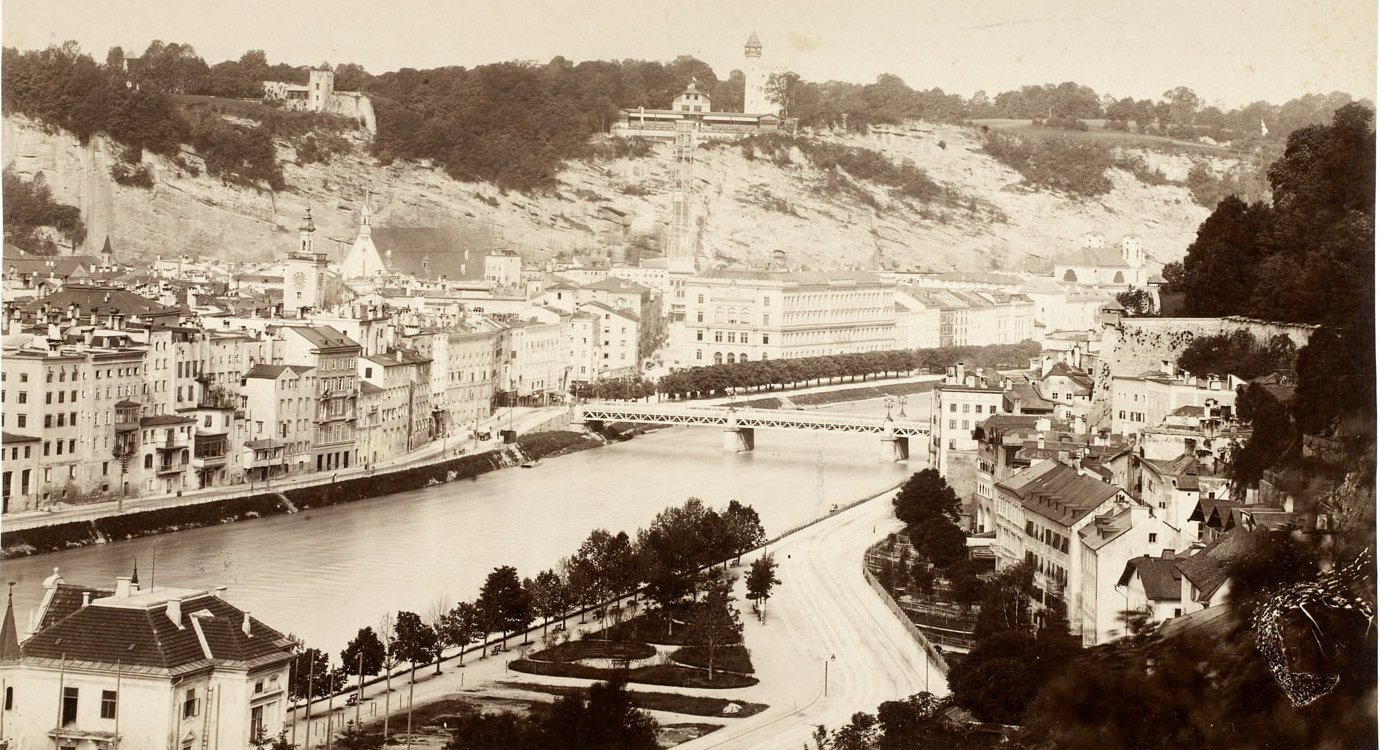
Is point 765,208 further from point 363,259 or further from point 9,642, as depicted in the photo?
point 9,642

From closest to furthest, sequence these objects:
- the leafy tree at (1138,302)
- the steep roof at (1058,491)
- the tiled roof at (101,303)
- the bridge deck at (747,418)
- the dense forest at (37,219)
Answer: the steep roof at (1058,491) → the tiled roof at (101,303) → the leafy tree at (1138,302) → the bridge deck at (747,418) → the dense forest at (37,219)

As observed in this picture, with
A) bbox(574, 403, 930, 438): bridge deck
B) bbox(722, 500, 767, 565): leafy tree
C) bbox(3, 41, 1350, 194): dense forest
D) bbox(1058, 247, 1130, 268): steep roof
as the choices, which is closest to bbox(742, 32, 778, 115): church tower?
bbox(3, 41, 1350, 194): dense forest

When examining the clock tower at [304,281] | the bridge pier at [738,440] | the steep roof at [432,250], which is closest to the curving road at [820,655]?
the bridge pier at [738,440]

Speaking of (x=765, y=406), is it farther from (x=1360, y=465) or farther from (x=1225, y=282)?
(x=1360, y=465)

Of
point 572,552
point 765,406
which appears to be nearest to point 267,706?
point 572,552

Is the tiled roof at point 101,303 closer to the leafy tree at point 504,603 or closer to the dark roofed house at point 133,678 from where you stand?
the leafy tree at point 504,603

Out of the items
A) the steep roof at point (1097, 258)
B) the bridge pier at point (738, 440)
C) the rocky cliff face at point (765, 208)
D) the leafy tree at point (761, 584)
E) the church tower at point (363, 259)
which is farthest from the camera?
the rocky cliff face at point (765, 208)
